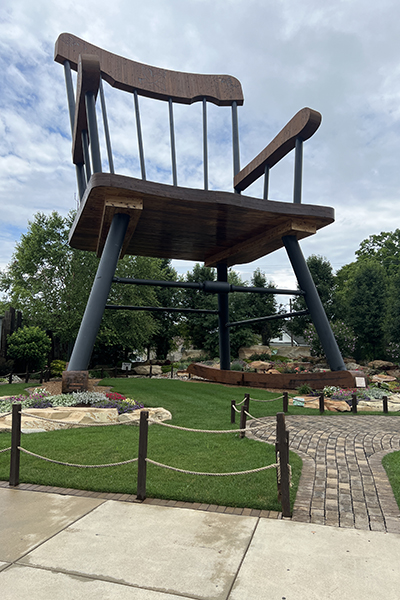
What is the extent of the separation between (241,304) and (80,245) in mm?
26435

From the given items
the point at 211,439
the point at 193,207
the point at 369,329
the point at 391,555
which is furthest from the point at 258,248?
the point at 369,329

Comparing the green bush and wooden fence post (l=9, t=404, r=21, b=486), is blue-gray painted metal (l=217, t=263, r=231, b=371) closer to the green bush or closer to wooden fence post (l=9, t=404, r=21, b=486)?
the green bush

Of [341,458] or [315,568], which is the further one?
[341,458]

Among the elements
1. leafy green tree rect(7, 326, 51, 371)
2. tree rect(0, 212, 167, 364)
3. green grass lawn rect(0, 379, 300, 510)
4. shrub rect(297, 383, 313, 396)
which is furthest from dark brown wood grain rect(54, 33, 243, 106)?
tree rect(0, 212, 167, 364)

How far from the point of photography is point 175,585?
9.85 feet

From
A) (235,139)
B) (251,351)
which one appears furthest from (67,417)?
(251,351)

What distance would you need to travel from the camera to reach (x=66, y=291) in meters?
27.6

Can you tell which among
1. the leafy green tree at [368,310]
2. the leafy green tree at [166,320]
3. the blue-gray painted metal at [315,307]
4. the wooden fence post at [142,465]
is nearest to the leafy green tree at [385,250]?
the leafy green tree at [368,310]

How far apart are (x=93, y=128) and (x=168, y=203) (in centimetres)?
285

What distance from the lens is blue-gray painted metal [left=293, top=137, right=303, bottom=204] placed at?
1225cm

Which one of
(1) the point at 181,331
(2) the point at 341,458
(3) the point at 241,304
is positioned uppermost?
(3) the point at 241,304

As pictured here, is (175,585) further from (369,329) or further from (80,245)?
(369,329)

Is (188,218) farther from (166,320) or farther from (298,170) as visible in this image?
(166,320)

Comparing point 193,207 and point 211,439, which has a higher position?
point 193,207
